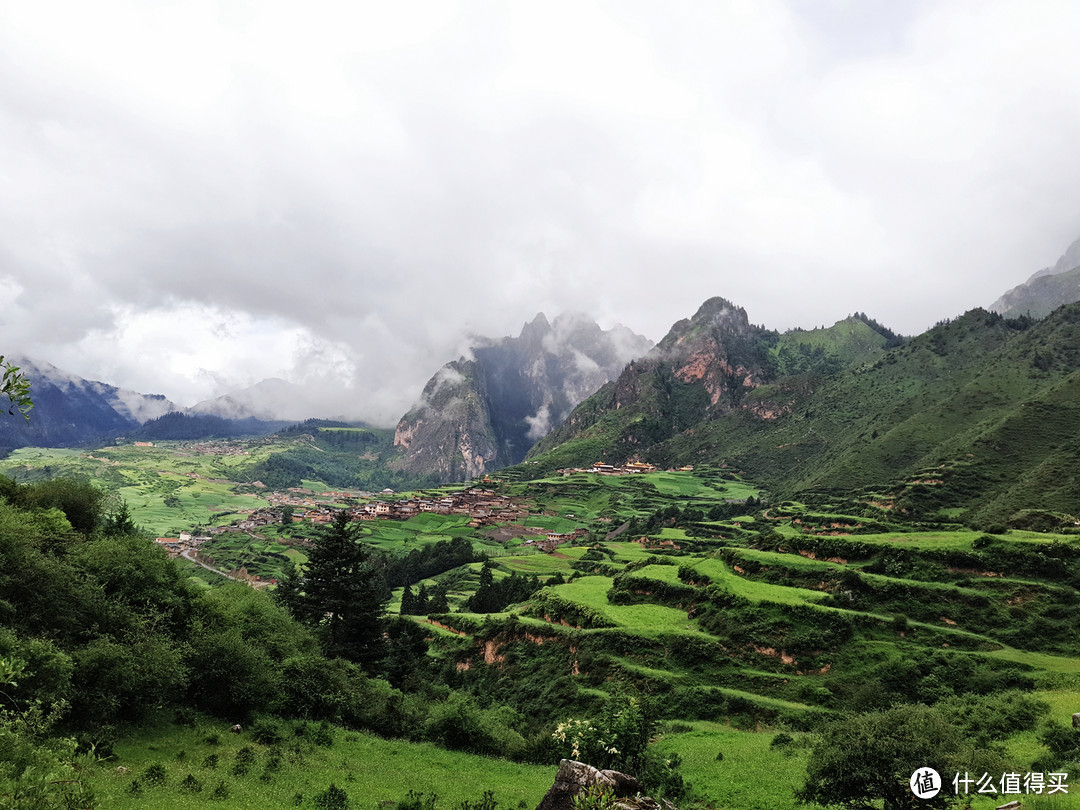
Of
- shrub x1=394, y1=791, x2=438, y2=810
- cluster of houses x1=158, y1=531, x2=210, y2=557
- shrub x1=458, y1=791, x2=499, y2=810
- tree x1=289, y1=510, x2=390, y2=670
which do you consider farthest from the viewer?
cluster of houses x1=158, y1=531, x2=210, y2=557

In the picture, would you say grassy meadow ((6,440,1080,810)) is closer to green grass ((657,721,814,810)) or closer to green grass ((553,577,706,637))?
green grass ((657,721,814,810))

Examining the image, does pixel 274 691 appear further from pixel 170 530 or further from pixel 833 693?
pixel 170 530

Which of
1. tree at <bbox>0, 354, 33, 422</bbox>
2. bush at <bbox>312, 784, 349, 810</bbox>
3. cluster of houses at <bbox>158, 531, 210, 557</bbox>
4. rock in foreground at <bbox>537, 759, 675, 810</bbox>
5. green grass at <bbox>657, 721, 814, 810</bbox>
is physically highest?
tree at <bbox>0, 354, 33, 422</bbox>

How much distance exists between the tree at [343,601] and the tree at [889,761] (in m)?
41.3

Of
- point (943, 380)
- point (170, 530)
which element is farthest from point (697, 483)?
point (170, 530)

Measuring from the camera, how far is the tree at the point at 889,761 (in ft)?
54.7

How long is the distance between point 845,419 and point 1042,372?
61.7 meters

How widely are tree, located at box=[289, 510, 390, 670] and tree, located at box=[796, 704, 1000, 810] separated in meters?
41.3

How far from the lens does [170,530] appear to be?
543ft

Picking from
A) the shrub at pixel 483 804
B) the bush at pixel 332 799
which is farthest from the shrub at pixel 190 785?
the shrub at pixel 483 804

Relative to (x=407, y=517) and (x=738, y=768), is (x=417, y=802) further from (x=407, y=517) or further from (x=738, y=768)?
(x=407, y=517)

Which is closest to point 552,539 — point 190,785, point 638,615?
point 638,615

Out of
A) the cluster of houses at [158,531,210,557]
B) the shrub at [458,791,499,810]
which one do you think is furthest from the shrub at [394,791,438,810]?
the cluster of houses at [158,531,210,557]

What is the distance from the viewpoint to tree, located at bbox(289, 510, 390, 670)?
50.3 metres
